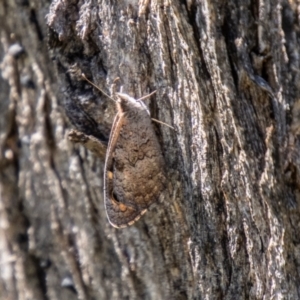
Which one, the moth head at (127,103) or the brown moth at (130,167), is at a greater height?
the moth head at (127,103)

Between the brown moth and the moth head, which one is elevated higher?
the moth head

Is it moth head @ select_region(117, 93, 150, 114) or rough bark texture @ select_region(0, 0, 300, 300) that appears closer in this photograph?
rough bark texture @ select_region(0, 0, 300, 300)

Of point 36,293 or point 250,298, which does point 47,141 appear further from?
point 250,298

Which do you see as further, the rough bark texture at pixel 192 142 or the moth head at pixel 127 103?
the moth head at pixel 127 103

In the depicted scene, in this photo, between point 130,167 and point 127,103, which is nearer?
point 127,103

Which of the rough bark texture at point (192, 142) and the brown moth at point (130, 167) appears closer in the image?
the rough bark texture at point (192, 142)
